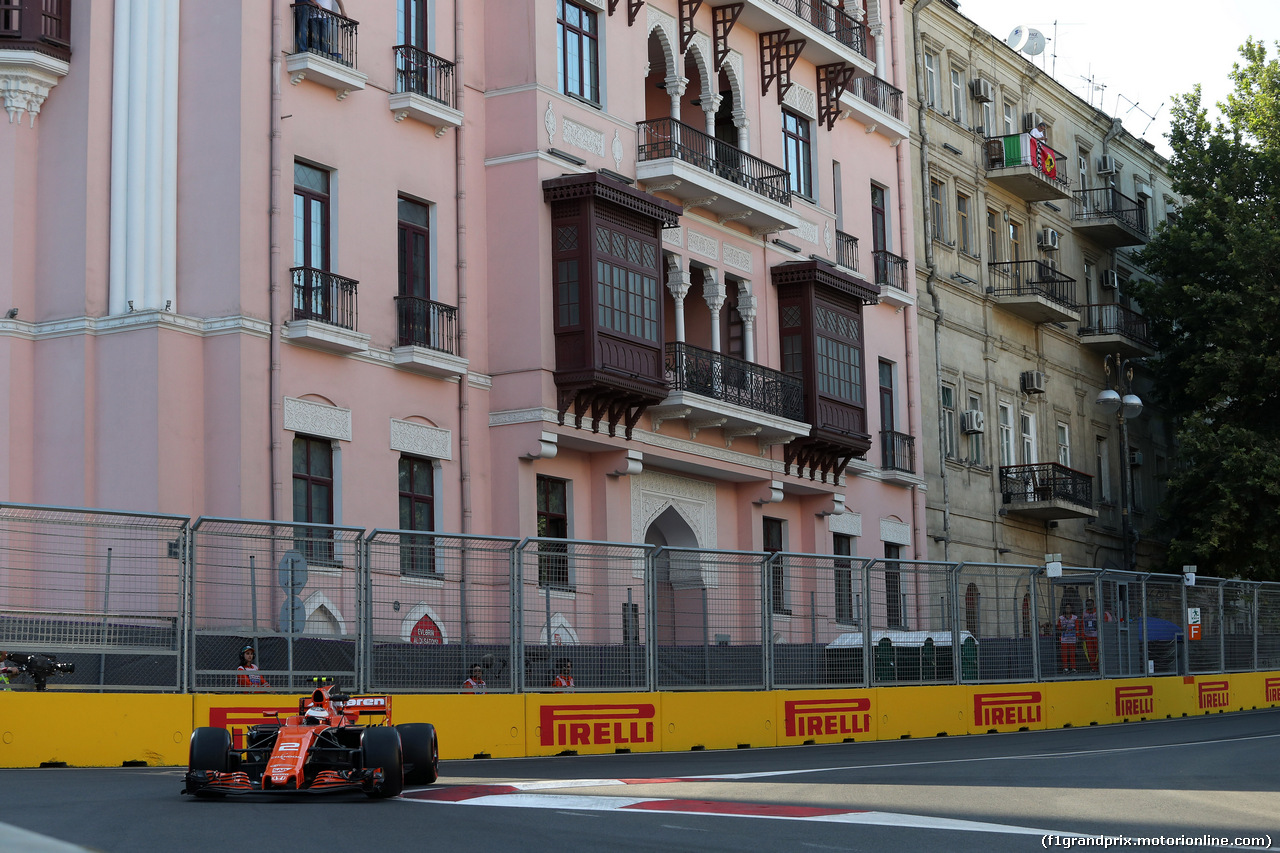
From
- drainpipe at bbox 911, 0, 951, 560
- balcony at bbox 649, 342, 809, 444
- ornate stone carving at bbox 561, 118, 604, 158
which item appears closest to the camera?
ornate stone carving at bbox 561, 118, 604, 158

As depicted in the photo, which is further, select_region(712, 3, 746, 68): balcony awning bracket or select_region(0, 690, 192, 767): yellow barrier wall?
select_region(712, 3, 746, 68): balcony awning bracket

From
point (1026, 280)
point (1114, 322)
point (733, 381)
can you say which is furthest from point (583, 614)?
point (1114, 322)

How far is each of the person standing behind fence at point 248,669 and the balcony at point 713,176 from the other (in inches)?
621

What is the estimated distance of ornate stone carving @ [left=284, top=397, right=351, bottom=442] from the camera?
25047 millimetres

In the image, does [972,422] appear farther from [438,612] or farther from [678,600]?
[438,612]

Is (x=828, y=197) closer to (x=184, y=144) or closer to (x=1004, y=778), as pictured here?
(x=184, y=144)

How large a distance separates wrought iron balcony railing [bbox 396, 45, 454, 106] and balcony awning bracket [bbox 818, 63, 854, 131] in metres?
11.2

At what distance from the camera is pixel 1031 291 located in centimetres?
4494

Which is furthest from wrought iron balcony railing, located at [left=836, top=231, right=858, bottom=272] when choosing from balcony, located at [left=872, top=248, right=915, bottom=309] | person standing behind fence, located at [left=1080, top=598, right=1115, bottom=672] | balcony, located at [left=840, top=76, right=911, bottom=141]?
person standing behind fence, located at [left=1080, top=598, right=1115, bottom=672]

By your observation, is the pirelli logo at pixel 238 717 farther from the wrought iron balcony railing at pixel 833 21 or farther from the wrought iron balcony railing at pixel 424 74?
the wrought iron balcony railing at pixel 833 21

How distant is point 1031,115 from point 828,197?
12664mm

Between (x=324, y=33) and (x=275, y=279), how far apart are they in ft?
13.1

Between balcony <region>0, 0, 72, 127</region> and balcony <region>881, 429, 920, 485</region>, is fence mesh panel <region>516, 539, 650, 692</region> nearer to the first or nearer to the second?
balcony <region>0, 0, 72, 127</region>

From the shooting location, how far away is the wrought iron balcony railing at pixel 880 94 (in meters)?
39.3
